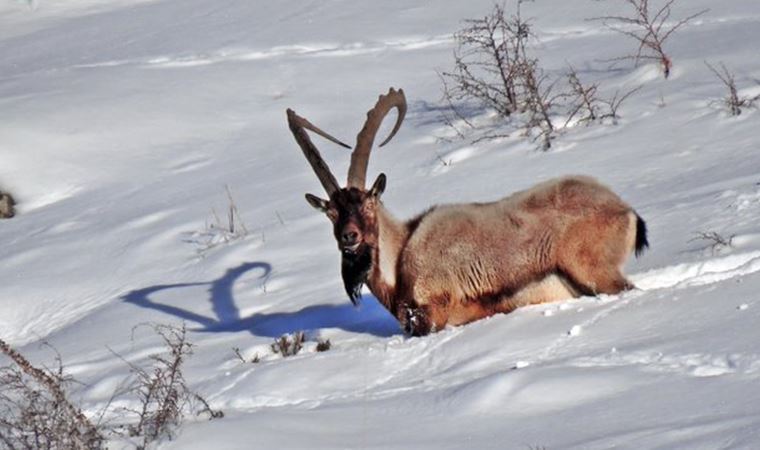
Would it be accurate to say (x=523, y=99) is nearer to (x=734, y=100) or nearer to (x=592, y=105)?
(x=592, y=105)

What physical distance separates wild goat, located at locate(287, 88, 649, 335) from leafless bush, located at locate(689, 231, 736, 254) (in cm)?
40

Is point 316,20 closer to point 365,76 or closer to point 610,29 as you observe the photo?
point 365,76

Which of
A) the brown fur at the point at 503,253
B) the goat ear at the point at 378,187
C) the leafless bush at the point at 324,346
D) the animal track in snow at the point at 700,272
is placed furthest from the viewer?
the goat ear at the point at 378,187

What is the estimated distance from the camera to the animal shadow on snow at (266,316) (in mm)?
9289

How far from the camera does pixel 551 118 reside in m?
13.3

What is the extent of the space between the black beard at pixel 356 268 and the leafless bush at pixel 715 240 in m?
1.95

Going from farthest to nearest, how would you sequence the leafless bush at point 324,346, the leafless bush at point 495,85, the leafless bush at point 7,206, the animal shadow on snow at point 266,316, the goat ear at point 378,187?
the leafless bush at point 7,206 < the leafless bush at point 495,85 < the animal shadow on snow at point 266,316 < the goat ear at point 378,187 < the leafless bush at point 324,346

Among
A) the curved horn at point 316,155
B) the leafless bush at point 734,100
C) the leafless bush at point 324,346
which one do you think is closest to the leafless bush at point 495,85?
the leafless bush at point 734,100

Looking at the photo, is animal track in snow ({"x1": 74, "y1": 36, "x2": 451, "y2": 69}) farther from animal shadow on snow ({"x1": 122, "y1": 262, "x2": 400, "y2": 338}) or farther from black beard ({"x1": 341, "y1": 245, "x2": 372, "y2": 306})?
black beard ({"x1": 341, "y1": 245, "x2": 372, "y2": 306})

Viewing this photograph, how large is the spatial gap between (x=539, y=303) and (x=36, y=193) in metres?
8.63

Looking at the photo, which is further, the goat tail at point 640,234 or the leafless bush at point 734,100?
the leafless bush at point 734,100

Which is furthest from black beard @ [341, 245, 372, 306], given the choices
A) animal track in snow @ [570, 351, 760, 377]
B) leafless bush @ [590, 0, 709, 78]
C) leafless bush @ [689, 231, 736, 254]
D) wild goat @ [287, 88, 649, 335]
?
leafless bush @ [590, 0, 709, 78]

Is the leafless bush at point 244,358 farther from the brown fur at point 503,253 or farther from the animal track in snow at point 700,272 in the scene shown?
the animal track in snow at point 700,272

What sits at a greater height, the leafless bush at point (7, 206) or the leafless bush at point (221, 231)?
the leafless bush at point (221, 231)
